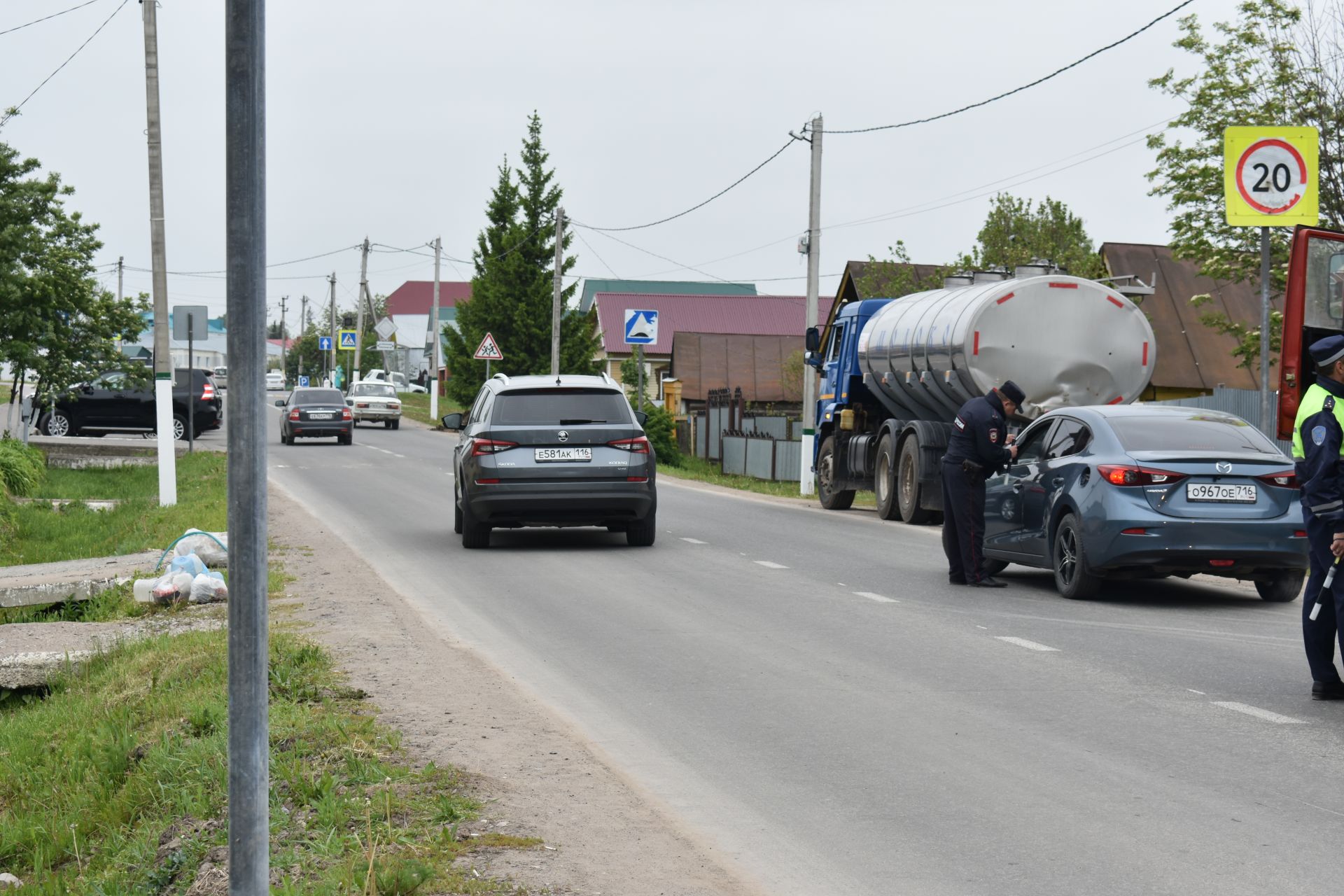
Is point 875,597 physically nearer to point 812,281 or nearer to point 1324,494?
point 1324,494

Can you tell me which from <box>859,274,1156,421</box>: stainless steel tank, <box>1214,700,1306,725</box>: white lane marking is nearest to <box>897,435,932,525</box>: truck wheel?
<box>859,274,1156,421</box>: stainless steel tank

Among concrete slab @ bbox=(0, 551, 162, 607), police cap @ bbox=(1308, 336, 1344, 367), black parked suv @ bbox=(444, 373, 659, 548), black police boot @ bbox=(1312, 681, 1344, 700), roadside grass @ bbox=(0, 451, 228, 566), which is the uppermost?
police cap @ bbox=(1308, 336, 1344, 367)

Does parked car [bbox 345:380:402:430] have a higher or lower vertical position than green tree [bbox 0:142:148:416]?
lower

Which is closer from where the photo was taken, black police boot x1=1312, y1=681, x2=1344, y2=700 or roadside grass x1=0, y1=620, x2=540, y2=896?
roadside grass x1=0, y1=620, x2=540, y2=896

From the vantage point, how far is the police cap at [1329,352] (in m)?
8.07

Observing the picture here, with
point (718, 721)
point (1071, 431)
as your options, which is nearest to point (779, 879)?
point (718, 721)

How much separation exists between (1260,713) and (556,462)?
9.21 m

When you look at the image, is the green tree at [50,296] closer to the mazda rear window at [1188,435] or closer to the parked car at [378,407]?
the mazda rear window at [1188,435]

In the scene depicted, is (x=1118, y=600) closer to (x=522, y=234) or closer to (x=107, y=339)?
(x=107, y=339)

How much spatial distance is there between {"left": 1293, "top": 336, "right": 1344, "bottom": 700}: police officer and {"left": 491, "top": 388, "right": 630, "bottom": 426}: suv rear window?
9.09m

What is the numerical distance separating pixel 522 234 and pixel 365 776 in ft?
204

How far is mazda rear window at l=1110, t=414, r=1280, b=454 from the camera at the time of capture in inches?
498

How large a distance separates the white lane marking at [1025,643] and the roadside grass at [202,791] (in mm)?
4338

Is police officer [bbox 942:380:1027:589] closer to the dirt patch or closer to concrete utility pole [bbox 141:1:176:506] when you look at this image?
the dirt patch
